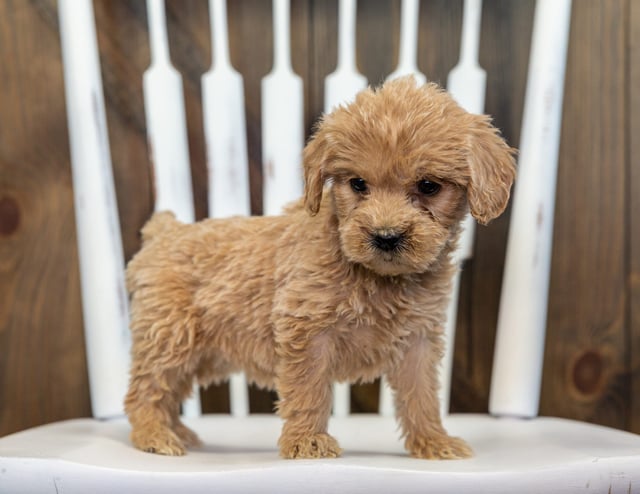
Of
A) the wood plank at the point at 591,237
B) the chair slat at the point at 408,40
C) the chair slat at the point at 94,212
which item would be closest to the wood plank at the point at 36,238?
the chair slat at the point at 94,212

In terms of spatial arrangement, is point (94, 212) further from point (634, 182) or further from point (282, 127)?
point (634, 182)

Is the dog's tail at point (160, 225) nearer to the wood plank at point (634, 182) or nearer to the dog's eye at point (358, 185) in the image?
the dog's eye at point (358, 185)

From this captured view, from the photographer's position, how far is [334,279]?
70 centimetres

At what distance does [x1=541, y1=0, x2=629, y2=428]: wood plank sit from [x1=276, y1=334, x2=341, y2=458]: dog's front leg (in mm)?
560

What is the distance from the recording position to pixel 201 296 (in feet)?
2.52

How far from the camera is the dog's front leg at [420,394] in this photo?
2.40ft

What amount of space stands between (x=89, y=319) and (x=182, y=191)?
0.21m

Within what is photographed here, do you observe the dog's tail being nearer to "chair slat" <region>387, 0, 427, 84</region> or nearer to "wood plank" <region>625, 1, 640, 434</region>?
"chair slat" <region>387, 0, 427, 84</region>

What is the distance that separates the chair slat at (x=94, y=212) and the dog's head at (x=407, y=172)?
383mm

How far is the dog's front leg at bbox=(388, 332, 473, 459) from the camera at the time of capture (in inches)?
28.8

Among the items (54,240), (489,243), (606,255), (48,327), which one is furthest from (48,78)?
(606,255)

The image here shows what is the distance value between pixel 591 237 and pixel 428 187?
562 mm

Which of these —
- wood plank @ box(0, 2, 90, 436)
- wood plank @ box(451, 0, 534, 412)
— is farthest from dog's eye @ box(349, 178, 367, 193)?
wood plank @ box(0, 2, 90, 436)

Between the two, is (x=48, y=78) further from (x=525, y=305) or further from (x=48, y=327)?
(x=525, y=305)
